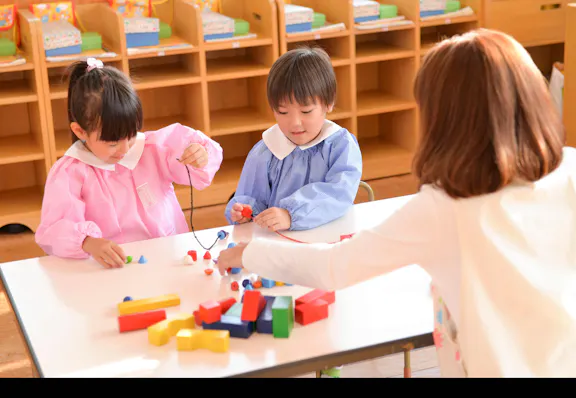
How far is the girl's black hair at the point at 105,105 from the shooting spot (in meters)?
1.98

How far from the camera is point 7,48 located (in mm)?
3465

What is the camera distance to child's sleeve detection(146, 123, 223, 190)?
86.2 inches

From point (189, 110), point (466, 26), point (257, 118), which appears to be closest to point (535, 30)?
point (466, 26)

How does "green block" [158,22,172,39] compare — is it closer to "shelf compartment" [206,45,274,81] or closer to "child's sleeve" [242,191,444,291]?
"shelf compartment" [206,45,274,81]

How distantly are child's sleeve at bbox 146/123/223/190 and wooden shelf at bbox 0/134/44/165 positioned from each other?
1.50 metres

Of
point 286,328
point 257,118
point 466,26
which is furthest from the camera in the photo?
point 466,26

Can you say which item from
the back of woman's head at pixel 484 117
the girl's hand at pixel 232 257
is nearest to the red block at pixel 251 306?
the girl's hand at pixel 232 257

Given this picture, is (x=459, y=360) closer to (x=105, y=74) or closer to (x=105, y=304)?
(x=105, y=304)

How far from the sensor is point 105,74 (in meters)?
2.02

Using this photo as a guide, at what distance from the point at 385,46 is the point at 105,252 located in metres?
2.75

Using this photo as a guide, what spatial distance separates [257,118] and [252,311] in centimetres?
259

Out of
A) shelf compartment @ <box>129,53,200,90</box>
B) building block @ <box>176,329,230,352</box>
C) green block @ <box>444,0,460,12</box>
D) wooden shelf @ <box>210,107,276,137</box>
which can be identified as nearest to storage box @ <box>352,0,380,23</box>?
green block @ <box>444,0,460,12</box>

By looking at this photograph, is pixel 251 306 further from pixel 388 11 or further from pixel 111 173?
pixel 388 11

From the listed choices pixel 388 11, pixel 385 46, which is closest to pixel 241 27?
pixel 388 11
